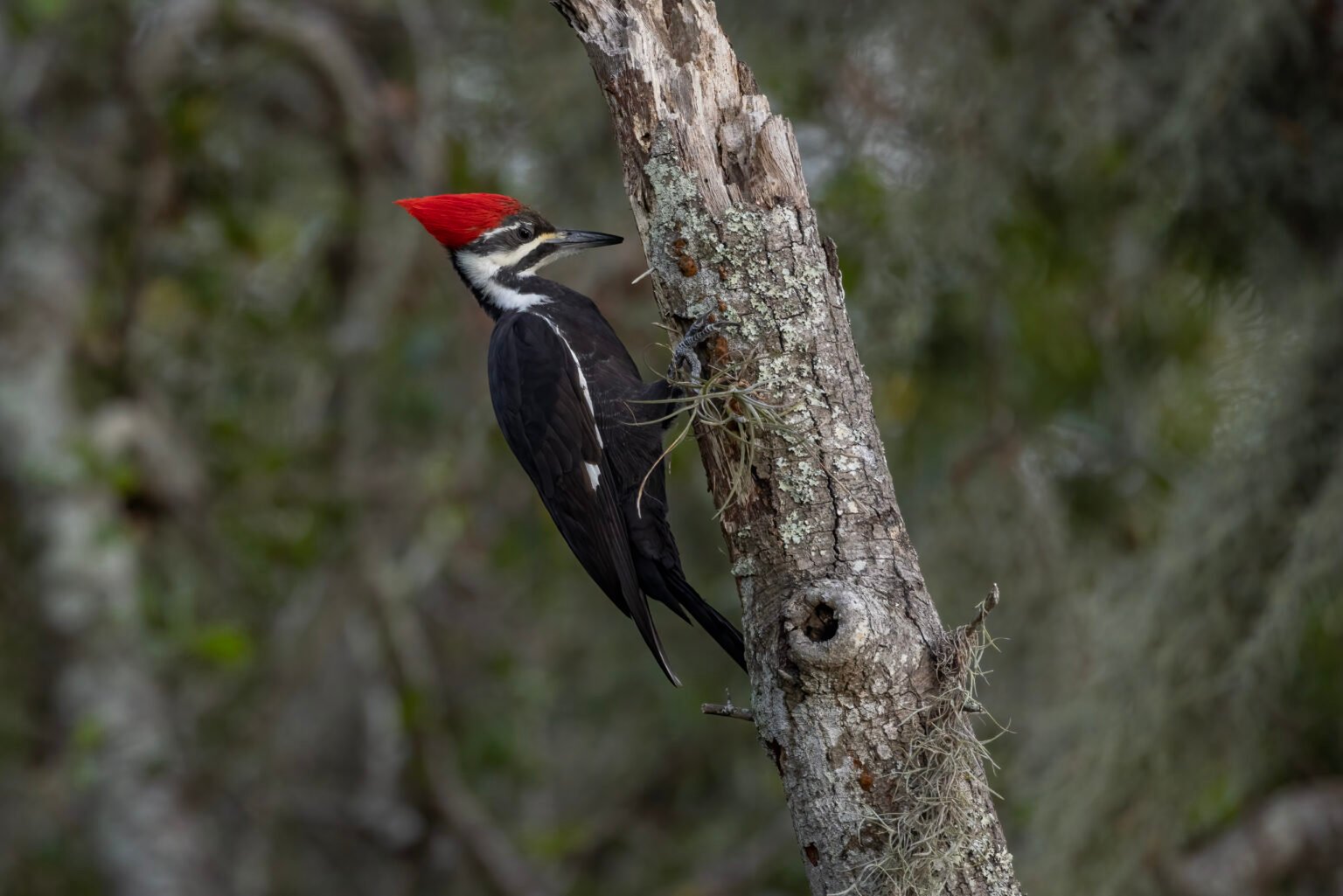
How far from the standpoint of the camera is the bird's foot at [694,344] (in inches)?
66.7

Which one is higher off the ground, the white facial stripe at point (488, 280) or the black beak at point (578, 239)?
the black beak at point (578, 239)

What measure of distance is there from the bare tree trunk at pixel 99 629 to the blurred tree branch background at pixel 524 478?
0.01 m

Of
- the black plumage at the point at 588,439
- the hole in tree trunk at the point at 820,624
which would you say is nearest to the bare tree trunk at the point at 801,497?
the hole in tree trunk at the point at 820,624

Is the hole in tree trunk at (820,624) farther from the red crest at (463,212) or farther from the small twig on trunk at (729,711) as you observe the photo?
the red crest at (463,212)

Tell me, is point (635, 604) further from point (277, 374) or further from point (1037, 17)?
point (277, 374)

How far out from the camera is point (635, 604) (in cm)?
251

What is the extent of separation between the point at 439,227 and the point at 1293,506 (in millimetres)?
1959

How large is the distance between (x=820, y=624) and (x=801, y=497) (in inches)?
6.4

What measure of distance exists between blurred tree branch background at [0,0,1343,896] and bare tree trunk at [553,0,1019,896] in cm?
119

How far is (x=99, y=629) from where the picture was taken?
393 centimetres

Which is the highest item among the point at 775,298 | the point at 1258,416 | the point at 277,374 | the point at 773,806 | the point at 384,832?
the point at 277,374

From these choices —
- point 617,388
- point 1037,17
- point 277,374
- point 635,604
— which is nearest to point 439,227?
point 617,388

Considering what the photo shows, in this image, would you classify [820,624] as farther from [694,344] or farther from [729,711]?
[694,344]

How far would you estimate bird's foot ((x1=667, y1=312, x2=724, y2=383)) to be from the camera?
1.69m
